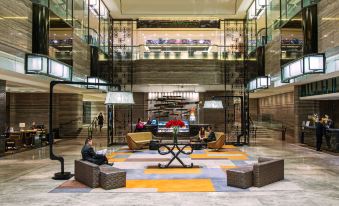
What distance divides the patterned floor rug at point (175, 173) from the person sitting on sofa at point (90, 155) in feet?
2.61

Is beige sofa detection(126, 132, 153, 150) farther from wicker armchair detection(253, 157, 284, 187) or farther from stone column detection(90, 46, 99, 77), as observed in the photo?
wicker armchair detection(253, 157, 284, 187)

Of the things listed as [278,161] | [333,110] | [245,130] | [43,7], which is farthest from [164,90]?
[278,161]

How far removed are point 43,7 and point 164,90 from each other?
55.1 ft

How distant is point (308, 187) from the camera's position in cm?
826

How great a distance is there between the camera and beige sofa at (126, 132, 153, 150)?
16.3 meters

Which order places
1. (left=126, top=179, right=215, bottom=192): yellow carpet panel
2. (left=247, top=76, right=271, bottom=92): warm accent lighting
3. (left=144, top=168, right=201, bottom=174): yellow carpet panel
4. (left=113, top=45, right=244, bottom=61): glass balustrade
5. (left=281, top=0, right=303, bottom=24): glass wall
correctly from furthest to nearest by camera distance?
(left=113, top=45, right=244, bottom=61): glass balustrade < (left=247, top=76, right=271, bottom=92): warm accent lighting < (left=281, top=0, right=303, bottom=24): glass wall < (left=144, top=168, right=201, bottom=174): yellow carpet panel < (left=126, top=179, right=215, bottom=192): yellow carpet panel

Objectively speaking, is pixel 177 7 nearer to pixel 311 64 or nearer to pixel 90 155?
pixel 311 64

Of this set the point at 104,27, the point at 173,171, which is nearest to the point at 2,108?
the point at 173,171

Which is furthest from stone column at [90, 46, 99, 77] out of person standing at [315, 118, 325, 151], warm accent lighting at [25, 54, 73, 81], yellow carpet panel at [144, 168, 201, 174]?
person standing at [315, 118, 325, 151]

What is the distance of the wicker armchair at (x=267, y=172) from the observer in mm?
8258

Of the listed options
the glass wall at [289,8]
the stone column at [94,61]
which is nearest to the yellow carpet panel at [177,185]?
the glass wall at [289,8]

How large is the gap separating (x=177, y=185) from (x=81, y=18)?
15107mm

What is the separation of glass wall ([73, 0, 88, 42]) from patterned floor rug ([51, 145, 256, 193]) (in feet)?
27.5

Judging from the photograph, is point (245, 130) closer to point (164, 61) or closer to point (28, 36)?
point (164, 61)
